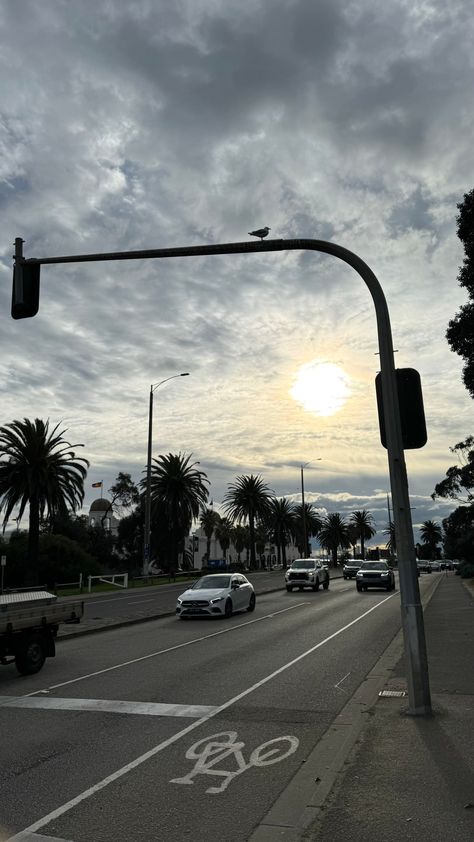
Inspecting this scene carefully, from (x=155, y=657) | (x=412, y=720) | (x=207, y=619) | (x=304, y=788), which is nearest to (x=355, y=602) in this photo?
(x=207, y=619)

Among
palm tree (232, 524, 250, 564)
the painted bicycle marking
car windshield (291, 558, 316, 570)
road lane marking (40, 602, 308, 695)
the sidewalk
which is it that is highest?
palm tree (232, 524, 250, 564)

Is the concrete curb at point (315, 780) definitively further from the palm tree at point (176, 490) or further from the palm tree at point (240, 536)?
the palm tree at point (240, 536)

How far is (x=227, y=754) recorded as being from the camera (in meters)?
6.39

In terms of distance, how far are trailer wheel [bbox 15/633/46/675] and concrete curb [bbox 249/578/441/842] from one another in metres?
5.54

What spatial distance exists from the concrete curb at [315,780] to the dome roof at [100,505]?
10464 cm

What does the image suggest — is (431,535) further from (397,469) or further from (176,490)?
(397,469)

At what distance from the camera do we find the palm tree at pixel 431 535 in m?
148

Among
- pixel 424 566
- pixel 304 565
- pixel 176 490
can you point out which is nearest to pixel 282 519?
pixel 424 566

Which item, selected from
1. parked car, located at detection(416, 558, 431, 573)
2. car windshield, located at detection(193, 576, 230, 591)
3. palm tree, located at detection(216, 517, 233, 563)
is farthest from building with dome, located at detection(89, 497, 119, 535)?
car windshield, located at detection(193, 576, 230, 591)

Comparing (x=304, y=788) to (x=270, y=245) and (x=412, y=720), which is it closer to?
(x=412, y=720)

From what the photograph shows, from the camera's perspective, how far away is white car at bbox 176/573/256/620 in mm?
19391

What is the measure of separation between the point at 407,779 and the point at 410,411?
4131mm

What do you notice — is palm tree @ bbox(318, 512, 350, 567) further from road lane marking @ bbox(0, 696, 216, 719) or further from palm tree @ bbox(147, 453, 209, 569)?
road lane marking @ bbox(0, 696, 216, 719)

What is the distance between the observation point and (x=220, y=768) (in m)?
5.98
